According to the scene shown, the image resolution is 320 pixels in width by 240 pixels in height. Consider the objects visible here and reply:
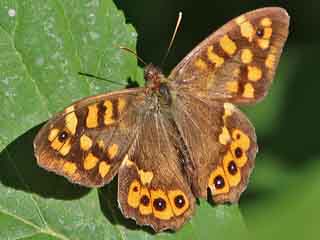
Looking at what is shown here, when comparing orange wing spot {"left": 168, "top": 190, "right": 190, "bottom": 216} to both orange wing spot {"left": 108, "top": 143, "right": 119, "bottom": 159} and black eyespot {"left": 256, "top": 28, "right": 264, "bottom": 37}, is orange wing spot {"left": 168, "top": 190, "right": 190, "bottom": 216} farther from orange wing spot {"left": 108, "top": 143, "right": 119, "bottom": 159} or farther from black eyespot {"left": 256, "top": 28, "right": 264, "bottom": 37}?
black eyespot {"left": 256, "top": 28, "right": 264, "bottom": 37}

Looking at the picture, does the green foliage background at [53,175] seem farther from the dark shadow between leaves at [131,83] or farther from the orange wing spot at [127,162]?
the orange wing spot at [127,162]

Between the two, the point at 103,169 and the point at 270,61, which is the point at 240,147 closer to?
the point at 270,61

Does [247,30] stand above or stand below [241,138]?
above

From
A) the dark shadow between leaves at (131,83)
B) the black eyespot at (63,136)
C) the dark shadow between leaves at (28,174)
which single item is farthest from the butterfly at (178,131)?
the dark shadow between leaves at (28,174)

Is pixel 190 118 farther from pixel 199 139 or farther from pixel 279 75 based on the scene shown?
pixel 279 75

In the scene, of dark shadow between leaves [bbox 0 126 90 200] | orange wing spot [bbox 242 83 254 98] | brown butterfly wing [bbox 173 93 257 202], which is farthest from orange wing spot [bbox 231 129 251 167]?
dark shadow between leaves [bbox 0 126 90 200]

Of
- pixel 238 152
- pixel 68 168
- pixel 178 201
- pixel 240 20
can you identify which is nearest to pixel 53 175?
pixel 68 168
